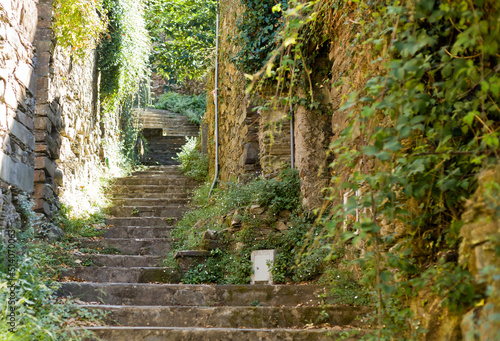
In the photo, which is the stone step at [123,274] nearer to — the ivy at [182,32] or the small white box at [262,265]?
the small white box at [262,265]

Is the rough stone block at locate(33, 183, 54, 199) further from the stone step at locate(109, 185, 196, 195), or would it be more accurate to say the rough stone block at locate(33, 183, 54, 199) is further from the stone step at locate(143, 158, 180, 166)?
the stone step at locate(143, 158, 180, 166)

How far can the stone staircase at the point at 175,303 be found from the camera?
10.2 feet

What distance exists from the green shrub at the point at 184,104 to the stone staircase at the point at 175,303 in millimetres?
9877

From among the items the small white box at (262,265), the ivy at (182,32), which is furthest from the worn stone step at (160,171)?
the small white box at (262,265)

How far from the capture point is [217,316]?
141 inches

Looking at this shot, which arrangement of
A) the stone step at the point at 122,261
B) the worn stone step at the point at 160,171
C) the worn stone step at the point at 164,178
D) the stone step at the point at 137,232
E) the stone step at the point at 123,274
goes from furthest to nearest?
1. the worn stone step at the point at 160,171
2. the worn stone step at the point at 164,178
3. the stone step at the point at 137,232
4. the stone step at the point at 122,261
5. the stone step at the point at 123,274

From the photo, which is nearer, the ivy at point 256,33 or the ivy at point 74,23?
the ivy at point 74,23

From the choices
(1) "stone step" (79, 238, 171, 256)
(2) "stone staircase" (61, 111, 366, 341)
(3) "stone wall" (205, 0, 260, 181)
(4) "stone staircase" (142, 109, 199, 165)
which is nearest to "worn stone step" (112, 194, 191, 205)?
(3) "stone wall" (205, 0, 260, 181)

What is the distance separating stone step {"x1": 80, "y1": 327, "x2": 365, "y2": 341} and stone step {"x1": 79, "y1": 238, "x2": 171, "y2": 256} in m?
2.84

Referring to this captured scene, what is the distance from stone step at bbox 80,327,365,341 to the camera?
10.0 feet

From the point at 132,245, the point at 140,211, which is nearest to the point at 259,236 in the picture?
the point at 132,245

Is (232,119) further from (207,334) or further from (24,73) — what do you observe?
(207,334)

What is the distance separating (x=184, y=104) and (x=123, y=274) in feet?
40.1

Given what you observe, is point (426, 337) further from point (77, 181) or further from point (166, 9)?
point (166, 9)
